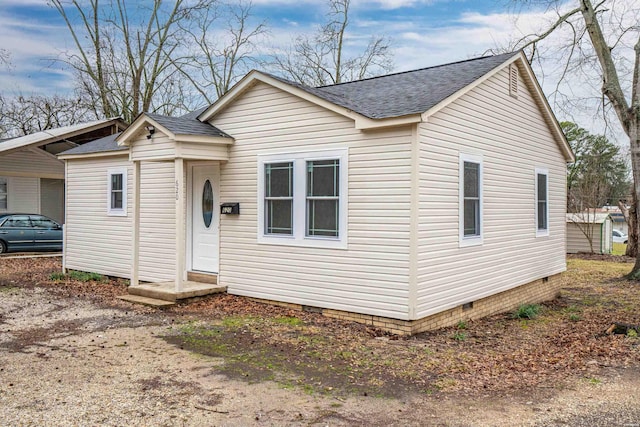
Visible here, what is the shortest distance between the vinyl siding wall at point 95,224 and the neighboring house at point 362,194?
5.4 inches

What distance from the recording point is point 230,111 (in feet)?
31.2

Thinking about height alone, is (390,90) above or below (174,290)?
above

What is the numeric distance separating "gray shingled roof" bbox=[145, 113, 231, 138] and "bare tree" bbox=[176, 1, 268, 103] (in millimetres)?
20408

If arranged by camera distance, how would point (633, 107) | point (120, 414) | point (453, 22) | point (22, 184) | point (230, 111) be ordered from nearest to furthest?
point (120, 414)
point (230, 111)
point (633, 107)
point (453, 22)
point (22, 184)

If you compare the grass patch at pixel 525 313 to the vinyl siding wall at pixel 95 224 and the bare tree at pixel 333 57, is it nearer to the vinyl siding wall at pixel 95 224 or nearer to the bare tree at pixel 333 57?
the vinyl siding wall at pixel 95 224

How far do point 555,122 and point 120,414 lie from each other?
35.3ft

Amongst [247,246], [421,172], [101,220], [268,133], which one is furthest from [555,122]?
[101,220]

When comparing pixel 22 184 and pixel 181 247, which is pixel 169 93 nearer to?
pixel 22 184

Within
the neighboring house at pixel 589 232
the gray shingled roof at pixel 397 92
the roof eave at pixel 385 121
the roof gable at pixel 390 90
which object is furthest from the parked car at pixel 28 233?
the neighboring house at pixel 589 232

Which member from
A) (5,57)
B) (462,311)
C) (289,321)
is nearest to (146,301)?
(289,321)

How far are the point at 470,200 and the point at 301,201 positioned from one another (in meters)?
2.83

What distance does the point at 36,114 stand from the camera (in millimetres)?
33375

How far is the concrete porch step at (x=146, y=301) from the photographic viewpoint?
8781 millimetres

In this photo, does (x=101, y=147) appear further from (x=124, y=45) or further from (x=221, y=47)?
(x=221, y=47)
